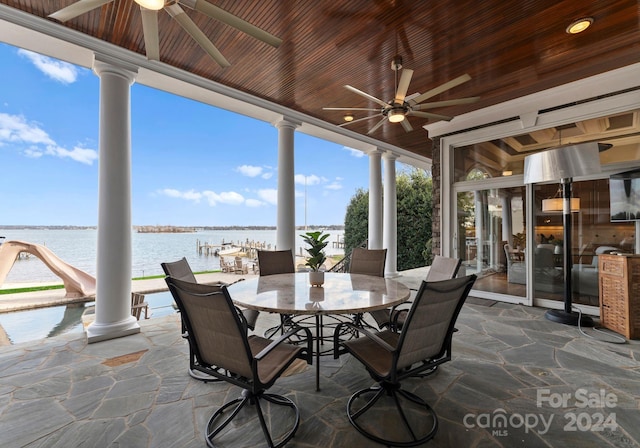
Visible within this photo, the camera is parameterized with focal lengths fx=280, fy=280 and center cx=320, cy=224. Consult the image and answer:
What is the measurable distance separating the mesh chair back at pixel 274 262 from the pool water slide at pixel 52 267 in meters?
5.86

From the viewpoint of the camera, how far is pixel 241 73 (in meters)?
3.67

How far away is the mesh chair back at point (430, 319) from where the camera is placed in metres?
1.45

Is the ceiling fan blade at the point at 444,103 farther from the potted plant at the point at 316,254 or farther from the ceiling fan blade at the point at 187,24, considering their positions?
the ceiling fan blade at the point at 187,24

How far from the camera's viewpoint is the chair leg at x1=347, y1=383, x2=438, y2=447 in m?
1.61

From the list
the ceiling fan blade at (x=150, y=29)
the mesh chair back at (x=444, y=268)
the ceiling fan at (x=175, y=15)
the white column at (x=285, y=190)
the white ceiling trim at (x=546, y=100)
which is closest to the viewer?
the ceiling fan at (x=175, y=15)

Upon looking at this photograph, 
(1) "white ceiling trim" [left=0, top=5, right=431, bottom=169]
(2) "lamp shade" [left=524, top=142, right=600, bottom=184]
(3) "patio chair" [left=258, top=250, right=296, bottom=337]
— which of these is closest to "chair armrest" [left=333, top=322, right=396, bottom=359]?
(3) "patio chair" [left=258, top=250, right=296, bottom=337]

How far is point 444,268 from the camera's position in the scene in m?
2.62

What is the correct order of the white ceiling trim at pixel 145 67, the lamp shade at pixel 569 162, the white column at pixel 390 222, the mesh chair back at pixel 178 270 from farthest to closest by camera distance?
the white column at pixel 390 222
the lamp shade at pixel 569 162
the white ceiling trim at pixel 145 67
the mesh chair back at pixel 178 270

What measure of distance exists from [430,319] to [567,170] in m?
2.80

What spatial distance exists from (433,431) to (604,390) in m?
1.57

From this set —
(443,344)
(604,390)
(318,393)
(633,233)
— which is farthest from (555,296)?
(318,393)

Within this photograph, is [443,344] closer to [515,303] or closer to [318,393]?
[318,393]

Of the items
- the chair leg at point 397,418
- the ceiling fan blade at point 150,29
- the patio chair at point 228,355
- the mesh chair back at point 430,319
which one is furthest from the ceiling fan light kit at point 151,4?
the chair leg at point 397,418

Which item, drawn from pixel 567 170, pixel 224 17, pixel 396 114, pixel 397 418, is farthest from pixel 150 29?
pixel 567 170
